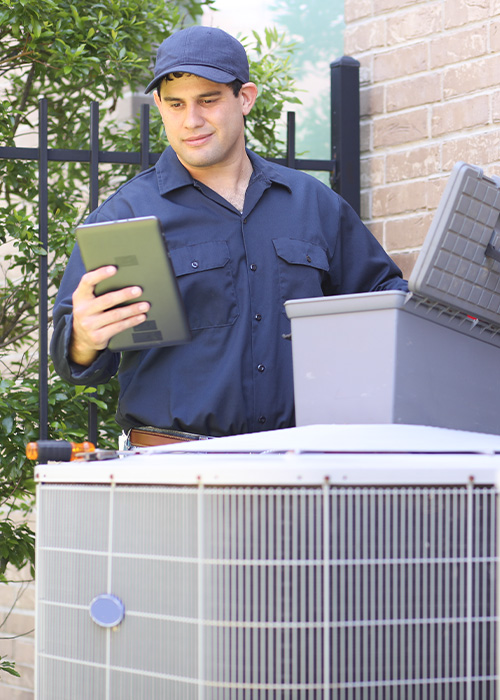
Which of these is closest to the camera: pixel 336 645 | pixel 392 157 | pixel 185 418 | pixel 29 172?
pixel 336 645

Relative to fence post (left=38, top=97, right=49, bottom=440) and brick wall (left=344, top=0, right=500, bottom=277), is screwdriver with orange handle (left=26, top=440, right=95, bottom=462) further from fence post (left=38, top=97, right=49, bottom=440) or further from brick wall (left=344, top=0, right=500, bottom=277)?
brick wall (left=344, top=0, right=500, bottom=277)

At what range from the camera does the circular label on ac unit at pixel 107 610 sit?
52.0 inches

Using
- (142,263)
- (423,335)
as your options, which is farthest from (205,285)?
(423,335)

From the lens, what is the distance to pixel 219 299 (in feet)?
7.06

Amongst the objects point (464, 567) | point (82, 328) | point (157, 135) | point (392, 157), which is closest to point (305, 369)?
point (82, 328)

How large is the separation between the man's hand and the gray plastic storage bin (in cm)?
29

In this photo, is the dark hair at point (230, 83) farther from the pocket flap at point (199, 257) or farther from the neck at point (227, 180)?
the pocket flap at point (199, 257)

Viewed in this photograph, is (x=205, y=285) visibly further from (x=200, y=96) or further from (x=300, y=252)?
(x=200, y=96)

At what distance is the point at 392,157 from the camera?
2805mm

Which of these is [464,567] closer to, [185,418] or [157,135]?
[185,418]

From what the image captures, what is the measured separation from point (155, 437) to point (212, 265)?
16.3 inches

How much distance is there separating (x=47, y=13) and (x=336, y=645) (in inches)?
90.2

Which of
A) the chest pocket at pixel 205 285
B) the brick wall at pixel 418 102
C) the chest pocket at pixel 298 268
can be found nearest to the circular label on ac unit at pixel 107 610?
the chest pocket at pixel 205 285

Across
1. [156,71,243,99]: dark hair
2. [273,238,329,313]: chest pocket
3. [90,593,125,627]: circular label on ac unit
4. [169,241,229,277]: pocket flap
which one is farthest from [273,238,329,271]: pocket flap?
[90,593,125,627]: circular label on ac unit
